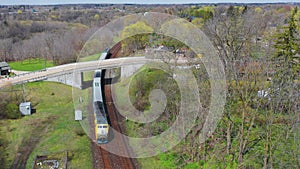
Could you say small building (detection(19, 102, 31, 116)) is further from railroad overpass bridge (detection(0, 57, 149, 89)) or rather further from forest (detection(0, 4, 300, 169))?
railroad overpass bridge (detection(0, 57, 149, 89))

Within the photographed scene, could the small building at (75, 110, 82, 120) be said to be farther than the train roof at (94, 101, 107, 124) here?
Yes

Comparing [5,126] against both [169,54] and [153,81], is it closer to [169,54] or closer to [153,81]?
[153,81]

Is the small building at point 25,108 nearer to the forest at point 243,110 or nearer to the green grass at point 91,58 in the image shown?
the forest at point 243,110

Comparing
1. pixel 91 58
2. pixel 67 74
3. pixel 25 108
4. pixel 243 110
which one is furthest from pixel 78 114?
pixel 91 58

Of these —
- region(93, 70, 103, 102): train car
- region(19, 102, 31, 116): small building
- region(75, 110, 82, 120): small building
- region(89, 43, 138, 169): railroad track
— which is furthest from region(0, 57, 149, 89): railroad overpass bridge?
region(89, 43, 138, 169): railroad track

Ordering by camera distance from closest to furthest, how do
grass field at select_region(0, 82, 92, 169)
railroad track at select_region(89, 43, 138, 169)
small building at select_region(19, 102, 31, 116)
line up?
railroad track at select_region(89, 43, 138, 169) → grass field at select_region(0, 82, 92, 169) → small building at select_region(19, 102, 31, 116)

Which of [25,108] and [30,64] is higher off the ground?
[30,64]

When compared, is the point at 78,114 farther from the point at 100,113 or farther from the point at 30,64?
the point at 30,64

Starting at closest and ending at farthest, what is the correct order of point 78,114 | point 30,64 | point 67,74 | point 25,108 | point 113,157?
point 113,157, point 78,114, point 25,108, point 67,74, point 30,64

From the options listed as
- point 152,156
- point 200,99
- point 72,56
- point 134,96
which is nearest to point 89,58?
point 72,56
